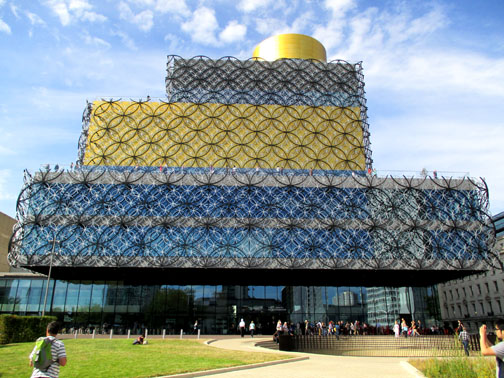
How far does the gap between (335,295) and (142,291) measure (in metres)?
24.4

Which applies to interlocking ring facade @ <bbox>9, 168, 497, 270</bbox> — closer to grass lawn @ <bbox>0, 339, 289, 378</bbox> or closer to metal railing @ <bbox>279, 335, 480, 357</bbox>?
metal railing @ <bbox>279, 335, 480, 357</bbox>

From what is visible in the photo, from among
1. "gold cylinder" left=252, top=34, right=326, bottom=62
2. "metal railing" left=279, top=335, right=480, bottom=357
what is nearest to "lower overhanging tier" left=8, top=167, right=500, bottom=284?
"metal railing" left=279, top=335, right=480, bottom=357

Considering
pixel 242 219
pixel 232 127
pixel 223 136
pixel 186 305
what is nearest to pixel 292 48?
pixel 232 127

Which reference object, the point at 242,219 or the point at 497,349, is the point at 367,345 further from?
the point at 497,349

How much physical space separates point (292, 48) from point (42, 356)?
64.3 meters

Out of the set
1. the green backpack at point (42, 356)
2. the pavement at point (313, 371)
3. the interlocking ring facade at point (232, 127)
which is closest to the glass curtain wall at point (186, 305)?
the interlocking ring facade at point (232, 127)

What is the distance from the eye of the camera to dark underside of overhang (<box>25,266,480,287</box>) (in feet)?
149

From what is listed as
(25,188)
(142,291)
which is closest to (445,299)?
(142,291)

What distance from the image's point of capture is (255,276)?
48.7 meters

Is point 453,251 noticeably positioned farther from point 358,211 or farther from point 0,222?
point 0,222

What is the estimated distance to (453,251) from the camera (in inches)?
1741

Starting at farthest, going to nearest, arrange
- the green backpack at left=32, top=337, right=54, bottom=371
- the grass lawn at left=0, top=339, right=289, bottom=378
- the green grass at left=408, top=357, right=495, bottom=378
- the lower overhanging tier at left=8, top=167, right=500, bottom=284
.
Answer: the lower overhanging tier at left=8, top=167, right=500, bottom=284 → the grass lawn at left=0, top=339, right=289, bottom=378 → the green grass at left=408, top=357, right=495, bottom=378 → the green backpack at left=32, top=337, right=54, bottom=371

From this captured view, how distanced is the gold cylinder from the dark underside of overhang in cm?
3550

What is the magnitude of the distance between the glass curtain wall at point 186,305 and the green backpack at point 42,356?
42.7 metres
